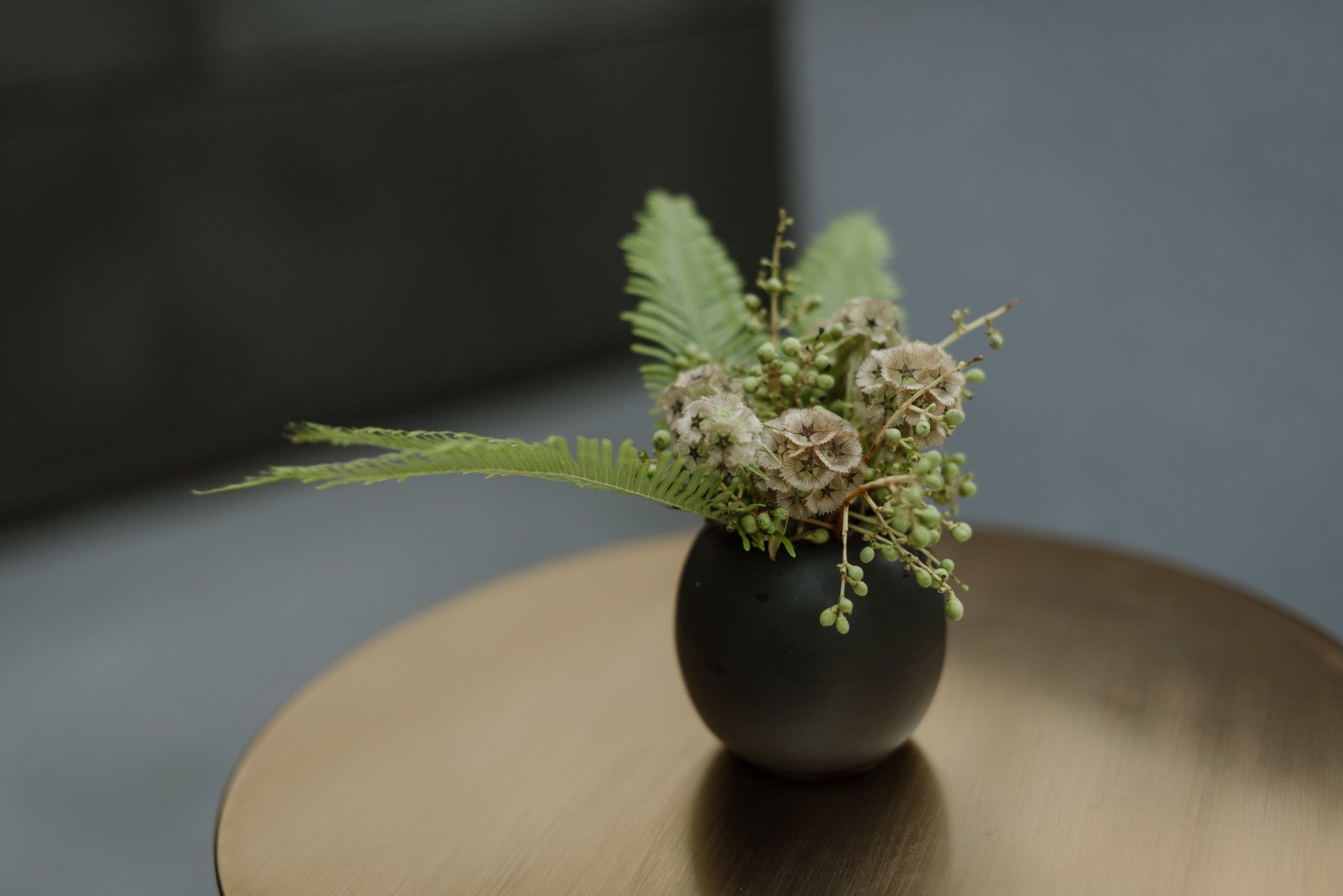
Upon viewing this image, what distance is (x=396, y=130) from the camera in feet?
7.66

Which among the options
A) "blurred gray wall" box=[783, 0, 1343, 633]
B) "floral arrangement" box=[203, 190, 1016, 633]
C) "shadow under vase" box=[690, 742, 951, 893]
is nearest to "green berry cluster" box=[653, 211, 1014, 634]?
"floral arrangement" box=[203, 190, 1016, 633]

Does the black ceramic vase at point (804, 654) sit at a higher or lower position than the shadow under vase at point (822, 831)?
higher

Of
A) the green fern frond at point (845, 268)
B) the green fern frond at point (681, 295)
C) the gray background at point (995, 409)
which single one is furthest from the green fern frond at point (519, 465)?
the gray background at point (995, 409)

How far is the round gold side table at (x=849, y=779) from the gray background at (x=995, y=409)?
1.95ft

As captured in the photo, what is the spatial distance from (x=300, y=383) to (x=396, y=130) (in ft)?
1.73

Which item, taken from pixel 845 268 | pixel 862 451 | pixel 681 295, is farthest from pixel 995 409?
pixel 862 451

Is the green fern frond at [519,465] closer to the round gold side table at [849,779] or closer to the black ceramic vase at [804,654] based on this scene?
the black ceramic vase at [804,654]

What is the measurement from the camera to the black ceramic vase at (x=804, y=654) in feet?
2.43

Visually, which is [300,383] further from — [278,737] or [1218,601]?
[1218,601]

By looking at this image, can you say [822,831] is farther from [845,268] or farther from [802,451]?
[845,268]

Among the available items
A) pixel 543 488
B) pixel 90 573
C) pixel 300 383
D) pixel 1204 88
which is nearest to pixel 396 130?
pixel 300 383

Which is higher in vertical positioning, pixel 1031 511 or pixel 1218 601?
pixel 1218 601

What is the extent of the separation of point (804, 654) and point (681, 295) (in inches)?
12.1

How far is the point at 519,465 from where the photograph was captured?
72cm
